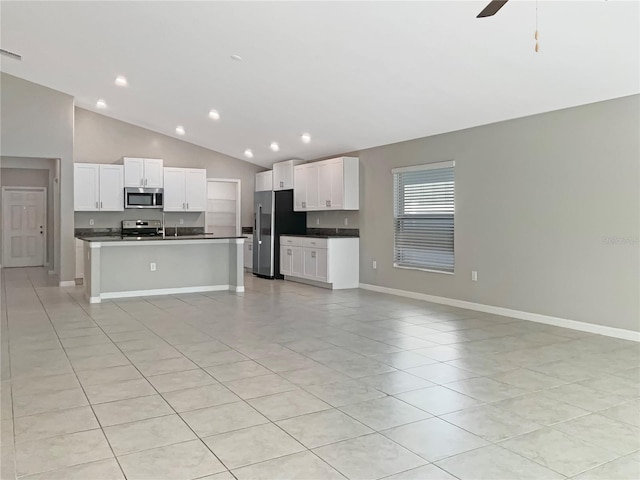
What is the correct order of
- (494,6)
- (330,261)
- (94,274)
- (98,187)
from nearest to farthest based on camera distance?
(494,6) < (94,274) < (330,261) < (98,187)

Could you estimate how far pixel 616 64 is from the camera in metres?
4.25

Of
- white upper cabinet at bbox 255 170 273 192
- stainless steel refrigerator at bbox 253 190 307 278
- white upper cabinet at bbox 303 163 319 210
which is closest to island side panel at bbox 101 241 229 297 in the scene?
stainless steel refrigerator at bbox 253 190 307 278

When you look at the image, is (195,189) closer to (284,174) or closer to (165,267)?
(284,174)

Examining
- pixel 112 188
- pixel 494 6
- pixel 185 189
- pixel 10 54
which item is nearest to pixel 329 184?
pixel 185 189

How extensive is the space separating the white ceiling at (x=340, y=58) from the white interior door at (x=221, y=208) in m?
3.58

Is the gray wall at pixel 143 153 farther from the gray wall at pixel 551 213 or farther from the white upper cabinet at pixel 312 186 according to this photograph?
the gray wall at pixel 551 213

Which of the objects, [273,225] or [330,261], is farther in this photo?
[273,225]

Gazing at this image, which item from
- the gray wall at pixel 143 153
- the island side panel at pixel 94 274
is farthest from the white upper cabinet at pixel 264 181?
the island side panel at pixel 94 274

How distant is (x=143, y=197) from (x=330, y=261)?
4.11 m

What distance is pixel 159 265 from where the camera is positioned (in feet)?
24.8

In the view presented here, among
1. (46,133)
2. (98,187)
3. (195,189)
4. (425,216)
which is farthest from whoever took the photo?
(195,189)

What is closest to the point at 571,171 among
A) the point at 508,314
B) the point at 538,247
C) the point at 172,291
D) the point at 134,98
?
the point at 538,247

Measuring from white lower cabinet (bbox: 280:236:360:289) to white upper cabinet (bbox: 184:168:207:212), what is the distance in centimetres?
268

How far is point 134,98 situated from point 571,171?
21.4 ft
